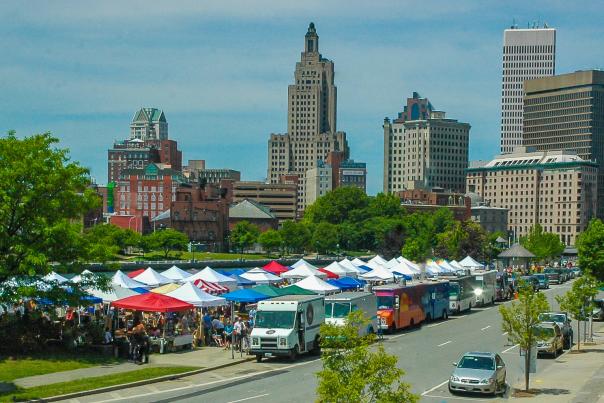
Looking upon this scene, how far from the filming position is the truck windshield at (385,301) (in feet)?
172

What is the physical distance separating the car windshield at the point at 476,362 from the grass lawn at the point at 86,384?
10.1m

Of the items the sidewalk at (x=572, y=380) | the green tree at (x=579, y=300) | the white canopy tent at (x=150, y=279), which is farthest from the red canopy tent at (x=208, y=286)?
the sidewalk at (x=572, y=380)

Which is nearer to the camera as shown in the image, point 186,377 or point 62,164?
point 186,377

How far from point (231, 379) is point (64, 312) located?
56.5ft

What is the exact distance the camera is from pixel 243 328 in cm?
4409

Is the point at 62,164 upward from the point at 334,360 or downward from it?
upward

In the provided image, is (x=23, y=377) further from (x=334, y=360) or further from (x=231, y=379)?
(x=334, y=360)

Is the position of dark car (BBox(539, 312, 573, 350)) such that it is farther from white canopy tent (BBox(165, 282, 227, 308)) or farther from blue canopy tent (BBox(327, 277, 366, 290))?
blue canopy tent (BBox(327, 277, 366, 290))

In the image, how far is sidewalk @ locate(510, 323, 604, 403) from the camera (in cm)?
3247

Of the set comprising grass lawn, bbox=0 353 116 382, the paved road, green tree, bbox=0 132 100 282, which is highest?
green tree, bbox=0 132 100 282

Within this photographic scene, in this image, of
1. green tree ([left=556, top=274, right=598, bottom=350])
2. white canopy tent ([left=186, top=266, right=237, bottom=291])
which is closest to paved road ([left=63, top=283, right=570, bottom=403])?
green tree ([left=556, top=274, right=598, bottom=350])

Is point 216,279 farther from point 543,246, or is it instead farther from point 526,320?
point 543,246

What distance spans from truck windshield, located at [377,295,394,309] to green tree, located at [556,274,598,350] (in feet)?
27.6

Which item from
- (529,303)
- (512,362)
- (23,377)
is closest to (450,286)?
(512,362)
